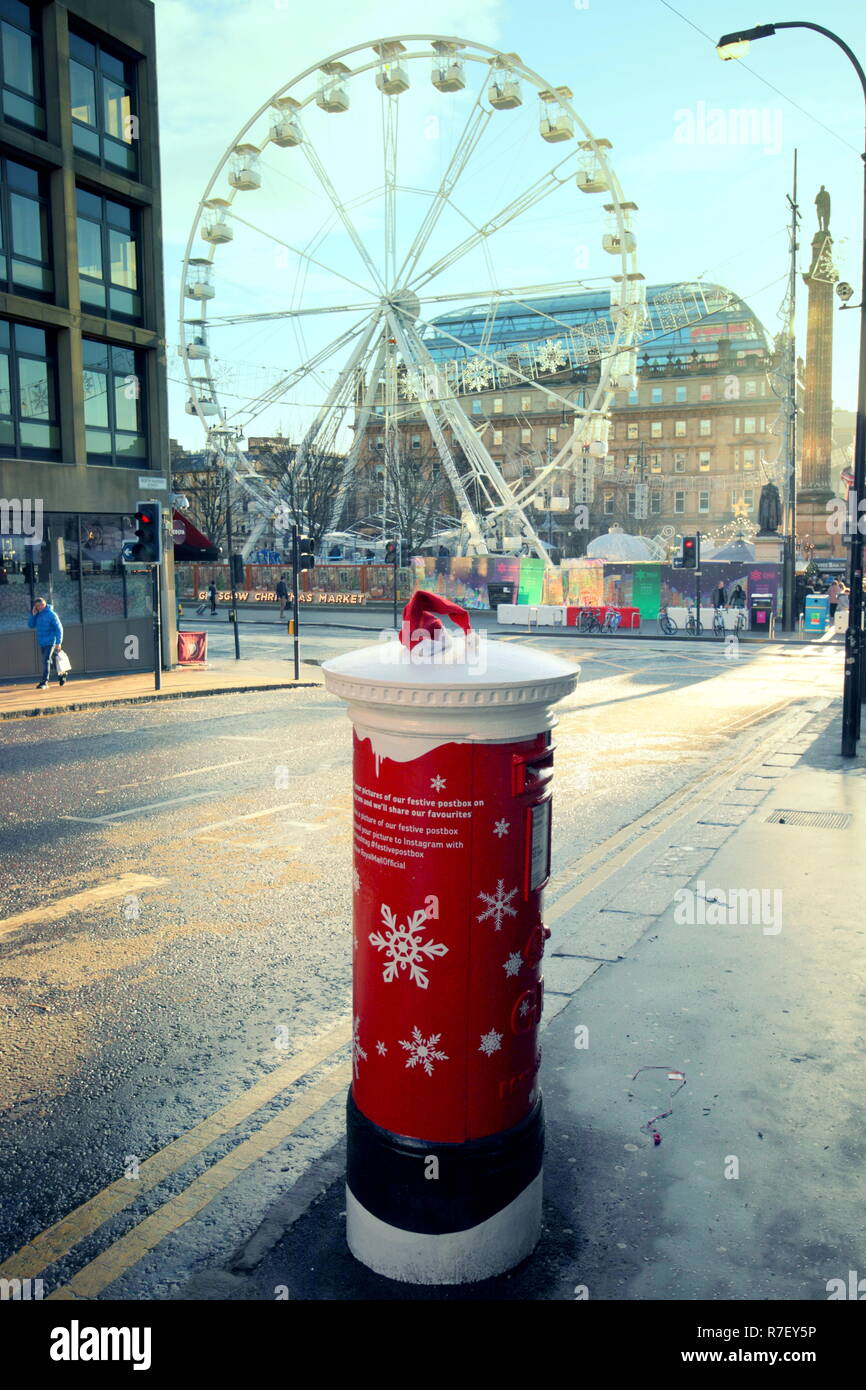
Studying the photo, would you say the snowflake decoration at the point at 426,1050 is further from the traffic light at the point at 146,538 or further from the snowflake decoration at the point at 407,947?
the traffic light at the point at 146,538

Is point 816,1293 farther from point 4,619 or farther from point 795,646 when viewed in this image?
point 795,646

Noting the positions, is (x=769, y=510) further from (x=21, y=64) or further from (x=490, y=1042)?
(x=490, y=1042)

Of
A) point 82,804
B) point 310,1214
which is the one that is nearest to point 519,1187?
point 310,1214

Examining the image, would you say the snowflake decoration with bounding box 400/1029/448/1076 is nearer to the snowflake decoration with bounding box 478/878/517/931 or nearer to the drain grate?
the snowflake decoration with bounding box 478/878/517/931

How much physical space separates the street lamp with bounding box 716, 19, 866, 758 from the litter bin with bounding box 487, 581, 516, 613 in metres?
31.7

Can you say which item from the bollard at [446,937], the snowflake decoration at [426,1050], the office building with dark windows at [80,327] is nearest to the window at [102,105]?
the office building with dark windows at [80,327]

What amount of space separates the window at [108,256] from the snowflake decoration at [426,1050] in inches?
846

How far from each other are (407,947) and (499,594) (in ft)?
138

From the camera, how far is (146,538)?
62.6 ft

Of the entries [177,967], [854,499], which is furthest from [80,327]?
[177,967]

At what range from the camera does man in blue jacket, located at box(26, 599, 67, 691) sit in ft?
61.6

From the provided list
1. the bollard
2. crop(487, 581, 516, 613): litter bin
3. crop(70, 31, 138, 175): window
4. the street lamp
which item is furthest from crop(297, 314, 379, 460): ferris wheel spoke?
the bollard

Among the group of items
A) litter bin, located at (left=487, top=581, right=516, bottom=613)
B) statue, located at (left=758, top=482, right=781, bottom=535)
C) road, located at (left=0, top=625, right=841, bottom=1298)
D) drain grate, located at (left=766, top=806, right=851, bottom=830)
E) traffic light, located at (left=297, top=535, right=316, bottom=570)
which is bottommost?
road, located at (left=0, top=625, right=841, bottom=1298)

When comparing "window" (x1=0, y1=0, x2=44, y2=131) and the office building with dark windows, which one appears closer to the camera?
"window" (x1=0, y1=0, x2=44, y2=131)
